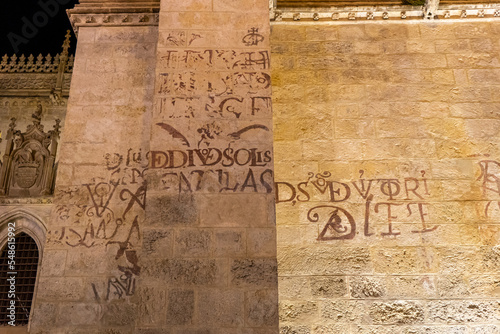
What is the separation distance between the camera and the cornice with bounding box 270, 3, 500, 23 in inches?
215

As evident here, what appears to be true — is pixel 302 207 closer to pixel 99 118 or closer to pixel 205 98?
pixel 205 98

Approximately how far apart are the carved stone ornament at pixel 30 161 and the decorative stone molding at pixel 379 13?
270 inches

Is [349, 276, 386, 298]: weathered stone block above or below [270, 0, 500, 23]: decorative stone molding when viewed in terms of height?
below

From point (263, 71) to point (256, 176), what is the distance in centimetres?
101

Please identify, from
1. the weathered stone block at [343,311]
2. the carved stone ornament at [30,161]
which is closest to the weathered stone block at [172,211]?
the weathered stone block at [343,311]

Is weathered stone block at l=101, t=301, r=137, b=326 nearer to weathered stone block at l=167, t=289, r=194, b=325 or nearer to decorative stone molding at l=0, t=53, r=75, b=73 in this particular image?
weathered stone block at l=167, t=289, r=194, b=325

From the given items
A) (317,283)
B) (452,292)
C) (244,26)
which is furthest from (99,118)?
(452,292)

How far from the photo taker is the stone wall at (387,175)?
430 centimetres

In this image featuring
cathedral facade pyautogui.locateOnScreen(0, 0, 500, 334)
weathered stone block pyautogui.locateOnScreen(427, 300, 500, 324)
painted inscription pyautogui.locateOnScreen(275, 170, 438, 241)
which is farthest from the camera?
painted inscription pyautogui.locateOnScreen(275, 170, 438, 241)

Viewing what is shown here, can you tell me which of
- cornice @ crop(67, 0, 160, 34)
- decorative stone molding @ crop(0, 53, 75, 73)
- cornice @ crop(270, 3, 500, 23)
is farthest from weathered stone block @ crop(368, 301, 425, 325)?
decorative stone molding @ crop(0, 53, 75, 73)

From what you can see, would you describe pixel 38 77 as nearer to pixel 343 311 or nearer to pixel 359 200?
pixel 359 200

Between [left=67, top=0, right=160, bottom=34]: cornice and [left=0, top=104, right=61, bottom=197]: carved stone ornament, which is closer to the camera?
[left=67, top=0, right=160, bottom=34]: cornice

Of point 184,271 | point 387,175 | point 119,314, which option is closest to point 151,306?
point 184,271

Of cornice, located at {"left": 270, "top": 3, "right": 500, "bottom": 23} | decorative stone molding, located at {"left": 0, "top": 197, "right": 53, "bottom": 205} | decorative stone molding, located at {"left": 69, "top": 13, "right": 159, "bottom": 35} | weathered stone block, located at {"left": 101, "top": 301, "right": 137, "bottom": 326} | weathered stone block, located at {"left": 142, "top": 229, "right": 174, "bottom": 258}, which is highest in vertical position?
cornice, located at {"left": 270, "top": 3, "right": 500, "bottom": 23}
